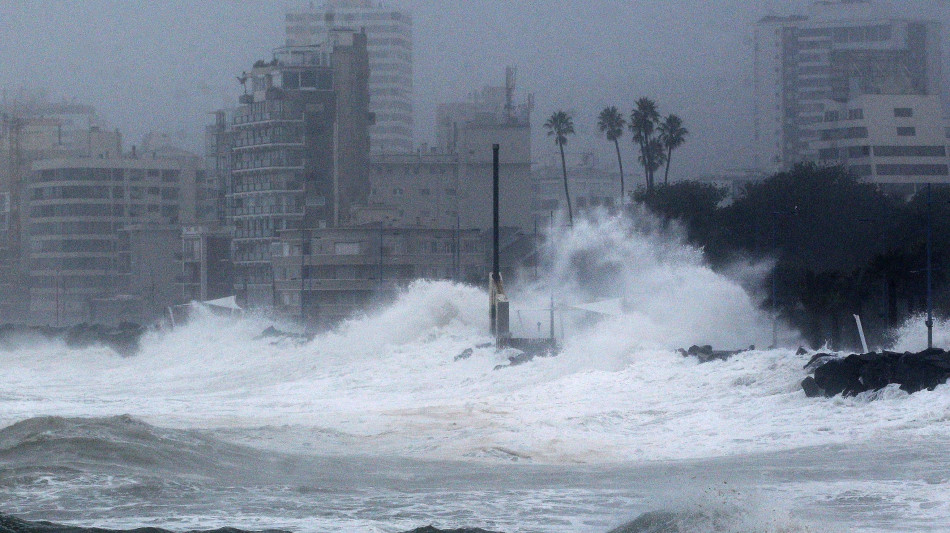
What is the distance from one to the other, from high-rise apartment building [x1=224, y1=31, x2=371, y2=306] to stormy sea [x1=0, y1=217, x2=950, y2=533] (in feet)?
166

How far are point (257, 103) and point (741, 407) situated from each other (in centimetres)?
7777

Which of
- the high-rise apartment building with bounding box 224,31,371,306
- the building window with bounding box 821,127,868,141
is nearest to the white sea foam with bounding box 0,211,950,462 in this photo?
the high-rise apartment building with bounding box 224,31,371,306

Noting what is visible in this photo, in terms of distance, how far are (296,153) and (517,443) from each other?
77.7 m

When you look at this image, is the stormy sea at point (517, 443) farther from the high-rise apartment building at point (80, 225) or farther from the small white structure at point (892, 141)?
the high-rise apartment building at point (80, 225)

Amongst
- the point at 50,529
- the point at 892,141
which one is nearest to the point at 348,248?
the point at 892,141

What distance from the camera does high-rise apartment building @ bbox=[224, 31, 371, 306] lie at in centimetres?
10144

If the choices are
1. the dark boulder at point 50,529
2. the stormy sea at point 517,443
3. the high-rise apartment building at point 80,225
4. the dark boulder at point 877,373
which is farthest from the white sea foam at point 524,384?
the high-rise apartment building at point 80,225

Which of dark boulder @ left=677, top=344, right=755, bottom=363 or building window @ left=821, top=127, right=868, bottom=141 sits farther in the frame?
building window @ left=821, top=127, right=868, bottom=141

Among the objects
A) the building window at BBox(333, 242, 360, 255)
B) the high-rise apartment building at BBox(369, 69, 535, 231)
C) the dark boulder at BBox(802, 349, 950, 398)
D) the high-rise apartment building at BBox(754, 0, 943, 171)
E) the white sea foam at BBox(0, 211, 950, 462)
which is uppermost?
the high-rise apartment building at BBox(754, 0, 943, 171)

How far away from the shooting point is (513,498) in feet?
64.6

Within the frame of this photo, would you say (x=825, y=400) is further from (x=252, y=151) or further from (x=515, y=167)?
(x=515, y=167)

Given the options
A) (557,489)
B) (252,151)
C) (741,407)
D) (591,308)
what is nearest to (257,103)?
(252,151)

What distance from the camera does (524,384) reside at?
3888 cm

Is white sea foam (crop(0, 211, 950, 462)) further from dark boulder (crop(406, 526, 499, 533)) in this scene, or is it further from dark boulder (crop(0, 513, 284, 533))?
dark boulder (crop(0, 513, 284, 533))
